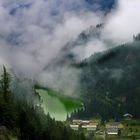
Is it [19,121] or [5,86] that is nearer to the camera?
[19,121]

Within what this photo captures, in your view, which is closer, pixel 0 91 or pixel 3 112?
pixel 3 112

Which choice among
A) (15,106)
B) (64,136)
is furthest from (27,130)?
(64,136)

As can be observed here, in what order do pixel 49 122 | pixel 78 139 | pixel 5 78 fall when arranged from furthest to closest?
pixel 78 139 < pixel 49 122 < pixel 5 78

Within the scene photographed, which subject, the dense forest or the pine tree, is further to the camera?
the pine tree

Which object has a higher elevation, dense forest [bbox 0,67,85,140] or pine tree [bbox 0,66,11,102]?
pine tree [bbox 0,66,11,102]

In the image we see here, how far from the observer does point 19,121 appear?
13475cm

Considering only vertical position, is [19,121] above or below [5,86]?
below

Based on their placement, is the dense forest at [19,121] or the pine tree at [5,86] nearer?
the dense forest at [19,121]

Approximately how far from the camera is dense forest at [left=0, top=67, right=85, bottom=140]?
402ft

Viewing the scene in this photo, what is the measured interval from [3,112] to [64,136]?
52.4 metres

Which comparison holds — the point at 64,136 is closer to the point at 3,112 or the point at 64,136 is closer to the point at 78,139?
the point at 78,139

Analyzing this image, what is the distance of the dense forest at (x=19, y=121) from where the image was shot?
12256 centimetres

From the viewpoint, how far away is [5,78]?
140000mm

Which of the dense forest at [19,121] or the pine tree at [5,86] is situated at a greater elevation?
Result: the pine tree at [5,86]
